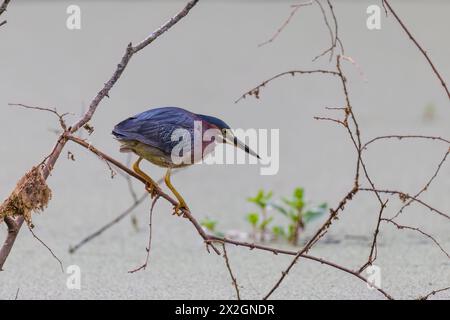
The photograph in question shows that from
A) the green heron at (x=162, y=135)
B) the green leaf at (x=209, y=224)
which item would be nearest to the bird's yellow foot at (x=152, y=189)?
the green heron at (x=162, y=135)

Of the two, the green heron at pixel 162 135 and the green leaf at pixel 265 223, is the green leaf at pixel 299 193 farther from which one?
the green heron at pixel 162 135

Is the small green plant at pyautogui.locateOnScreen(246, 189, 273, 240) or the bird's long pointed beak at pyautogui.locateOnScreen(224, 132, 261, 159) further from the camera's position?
the small green plant at pyautogui.locateOnScreen(246, 189, 273, 240)

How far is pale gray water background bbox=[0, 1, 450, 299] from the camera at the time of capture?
285 cm

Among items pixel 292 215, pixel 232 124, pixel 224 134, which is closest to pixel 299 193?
pixel 292 215

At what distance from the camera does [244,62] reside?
5.51 meters

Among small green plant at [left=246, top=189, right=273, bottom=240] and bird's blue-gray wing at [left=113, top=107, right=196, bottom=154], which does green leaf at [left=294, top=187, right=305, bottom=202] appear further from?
bird's blue-gray wing at [left=113, top=107, right=196, bottom=154]

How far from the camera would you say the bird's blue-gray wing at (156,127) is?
A: 235 cm

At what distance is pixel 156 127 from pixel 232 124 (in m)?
2.13

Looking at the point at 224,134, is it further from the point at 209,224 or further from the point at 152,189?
the point at 209,224

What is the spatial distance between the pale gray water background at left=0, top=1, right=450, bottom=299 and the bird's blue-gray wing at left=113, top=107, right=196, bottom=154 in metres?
0.27

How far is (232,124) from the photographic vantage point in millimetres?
4504

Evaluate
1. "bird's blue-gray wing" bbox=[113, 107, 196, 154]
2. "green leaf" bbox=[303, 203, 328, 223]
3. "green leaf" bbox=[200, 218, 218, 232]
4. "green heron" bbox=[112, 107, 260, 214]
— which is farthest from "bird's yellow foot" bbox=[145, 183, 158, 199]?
"green leaf" bbox=[303, 203, 328, 223]
